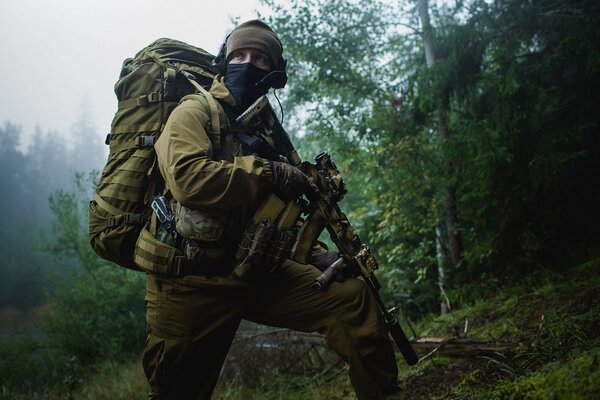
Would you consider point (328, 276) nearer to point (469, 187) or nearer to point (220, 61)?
point (220, 61)

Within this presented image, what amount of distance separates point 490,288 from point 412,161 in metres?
1.98

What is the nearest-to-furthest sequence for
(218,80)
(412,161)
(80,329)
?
(218,80) → (412,161) → (80,329)

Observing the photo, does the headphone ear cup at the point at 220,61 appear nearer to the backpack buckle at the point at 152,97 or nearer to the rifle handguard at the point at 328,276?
the backpack buckle at the point at 152,97

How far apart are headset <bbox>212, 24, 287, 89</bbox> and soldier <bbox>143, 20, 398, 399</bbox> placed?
241 millimetres

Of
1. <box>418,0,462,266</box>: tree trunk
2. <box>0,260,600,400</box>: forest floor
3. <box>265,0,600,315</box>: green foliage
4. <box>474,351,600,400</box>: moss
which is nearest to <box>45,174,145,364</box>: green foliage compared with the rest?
<box>0,260,600,400</box>: forest floor

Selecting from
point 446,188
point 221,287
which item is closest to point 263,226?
point 221,287

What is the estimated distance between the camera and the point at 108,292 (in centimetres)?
1134

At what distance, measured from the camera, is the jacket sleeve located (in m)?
2.16

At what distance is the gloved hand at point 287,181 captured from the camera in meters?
2.34

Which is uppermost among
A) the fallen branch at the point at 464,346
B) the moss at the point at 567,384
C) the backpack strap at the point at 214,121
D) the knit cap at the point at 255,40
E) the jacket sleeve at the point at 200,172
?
the knit cap at the point at 255,40

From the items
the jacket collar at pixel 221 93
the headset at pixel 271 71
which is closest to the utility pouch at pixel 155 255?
the jacket collar at pixel 221 93

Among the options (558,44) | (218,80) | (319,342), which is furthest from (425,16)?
(319,342)

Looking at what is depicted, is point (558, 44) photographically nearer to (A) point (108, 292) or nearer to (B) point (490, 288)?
(B) point (490, 288)

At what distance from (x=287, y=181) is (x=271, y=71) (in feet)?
3.22
